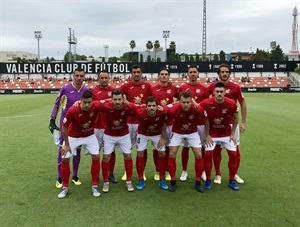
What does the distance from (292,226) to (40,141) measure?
7.59 meters

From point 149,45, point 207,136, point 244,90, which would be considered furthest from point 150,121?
point 149,45

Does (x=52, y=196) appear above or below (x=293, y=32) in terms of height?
below

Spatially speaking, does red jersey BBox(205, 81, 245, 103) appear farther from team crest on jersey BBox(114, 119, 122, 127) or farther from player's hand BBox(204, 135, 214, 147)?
team crest on jersey BBox(114, 119, 122, 127)

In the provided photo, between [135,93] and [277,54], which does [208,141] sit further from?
[277,54]

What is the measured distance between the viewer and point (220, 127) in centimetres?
555

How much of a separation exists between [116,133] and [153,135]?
673mm

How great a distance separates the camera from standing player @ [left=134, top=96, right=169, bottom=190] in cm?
536

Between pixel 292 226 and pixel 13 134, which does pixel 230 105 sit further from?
pixel 13 134

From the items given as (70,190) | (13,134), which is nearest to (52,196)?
(70,190)

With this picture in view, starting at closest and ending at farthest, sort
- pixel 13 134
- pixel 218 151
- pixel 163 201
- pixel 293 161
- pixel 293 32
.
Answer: pixel 163 201, pixel 218 151, pixel 293 161, pixel 13 134, pixel 293 32

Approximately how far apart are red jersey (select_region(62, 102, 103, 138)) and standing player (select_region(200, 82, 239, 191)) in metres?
1.83

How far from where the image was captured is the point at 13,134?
1062cm

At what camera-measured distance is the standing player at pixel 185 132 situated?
5285 millimetres

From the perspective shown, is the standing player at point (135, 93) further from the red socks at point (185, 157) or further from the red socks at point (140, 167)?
the red socks at point (185, 157)
